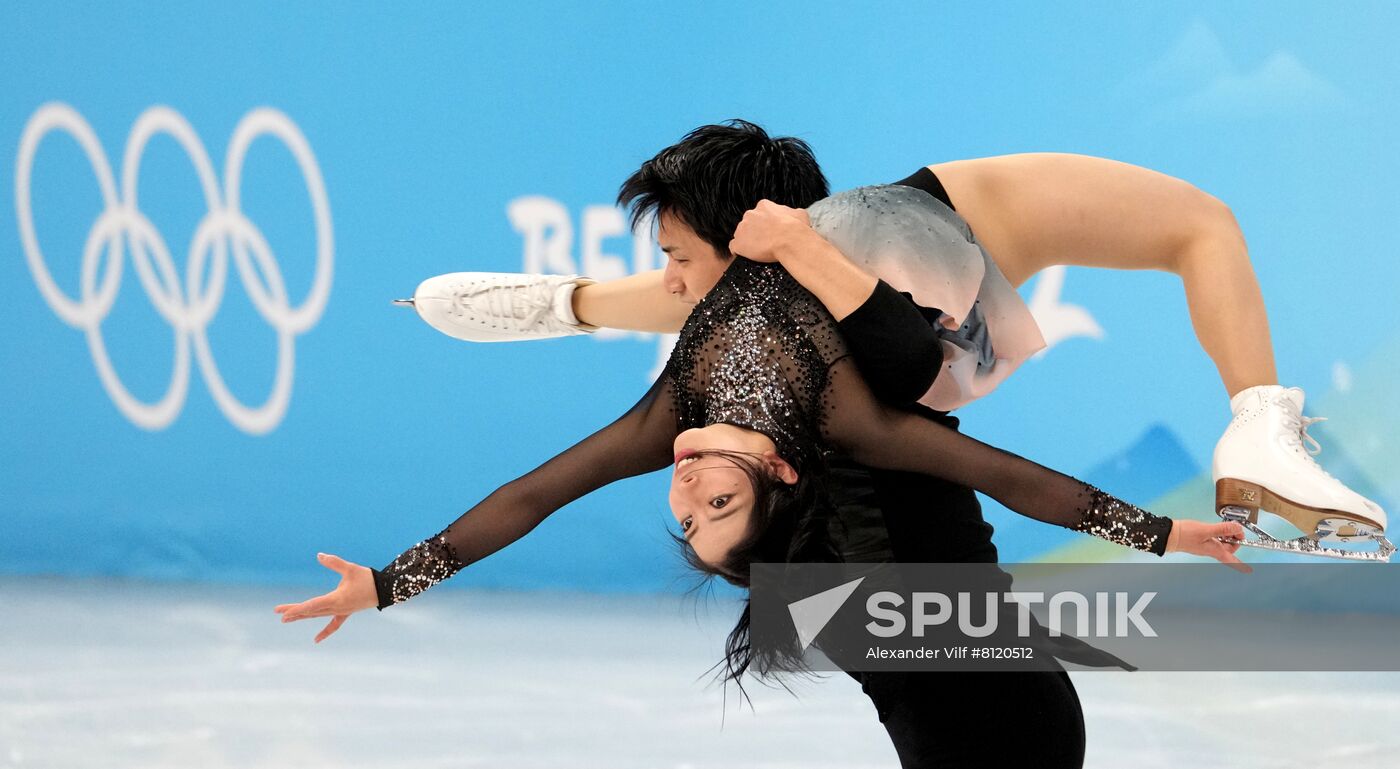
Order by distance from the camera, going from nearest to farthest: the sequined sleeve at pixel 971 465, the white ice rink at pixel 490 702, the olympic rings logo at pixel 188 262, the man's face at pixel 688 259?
the sequined sleeve at pixel 971 465 → the man's face at pixel 688 259 → the white ice rink at pixel 490 702 → the olympic rings logo at pixel 188 262

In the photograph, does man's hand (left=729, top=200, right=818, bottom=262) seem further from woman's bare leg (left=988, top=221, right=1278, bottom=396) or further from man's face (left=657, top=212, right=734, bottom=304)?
woman's bare leg (left=988, top=221, right=1278, bottom=396)

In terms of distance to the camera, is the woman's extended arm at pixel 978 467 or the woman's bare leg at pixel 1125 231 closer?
the woman's extended arm at pixel 978 467

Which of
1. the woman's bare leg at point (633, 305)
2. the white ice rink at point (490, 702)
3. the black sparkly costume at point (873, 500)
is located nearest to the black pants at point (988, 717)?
the black sparkly costume at point (873, 500)

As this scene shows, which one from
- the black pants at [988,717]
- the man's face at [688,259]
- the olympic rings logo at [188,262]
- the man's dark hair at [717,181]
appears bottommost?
the black pants at [988,717]

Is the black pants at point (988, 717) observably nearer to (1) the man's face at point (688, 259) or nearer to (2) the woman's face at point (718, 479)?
(2) the woman's face at point (718, 479)

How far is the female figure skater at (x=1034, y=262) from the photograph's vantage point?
209cm

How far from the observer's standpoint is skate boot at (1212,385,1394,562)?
81.7 inches

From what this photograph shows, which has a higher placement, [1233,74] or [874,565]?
[1233,74]

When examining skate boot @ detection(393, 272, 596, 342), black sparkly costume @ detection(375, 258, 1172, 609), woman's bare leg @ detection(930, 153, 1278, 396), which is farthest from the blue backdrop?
black sparkly costume @ detection(375, 258, 1172, 609)

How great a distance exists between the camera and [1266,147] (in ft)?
14.9

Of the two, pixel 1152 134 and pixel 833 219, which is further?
pixel 1152 134

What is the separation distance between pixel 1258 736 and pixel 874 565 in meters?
1.75

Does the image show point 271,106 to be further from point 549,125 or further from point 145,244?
point 549,125

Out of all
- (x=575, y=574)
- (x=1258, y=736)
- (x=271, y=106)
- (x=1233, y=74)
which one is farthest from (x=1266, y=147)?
(x=271, y=106)
